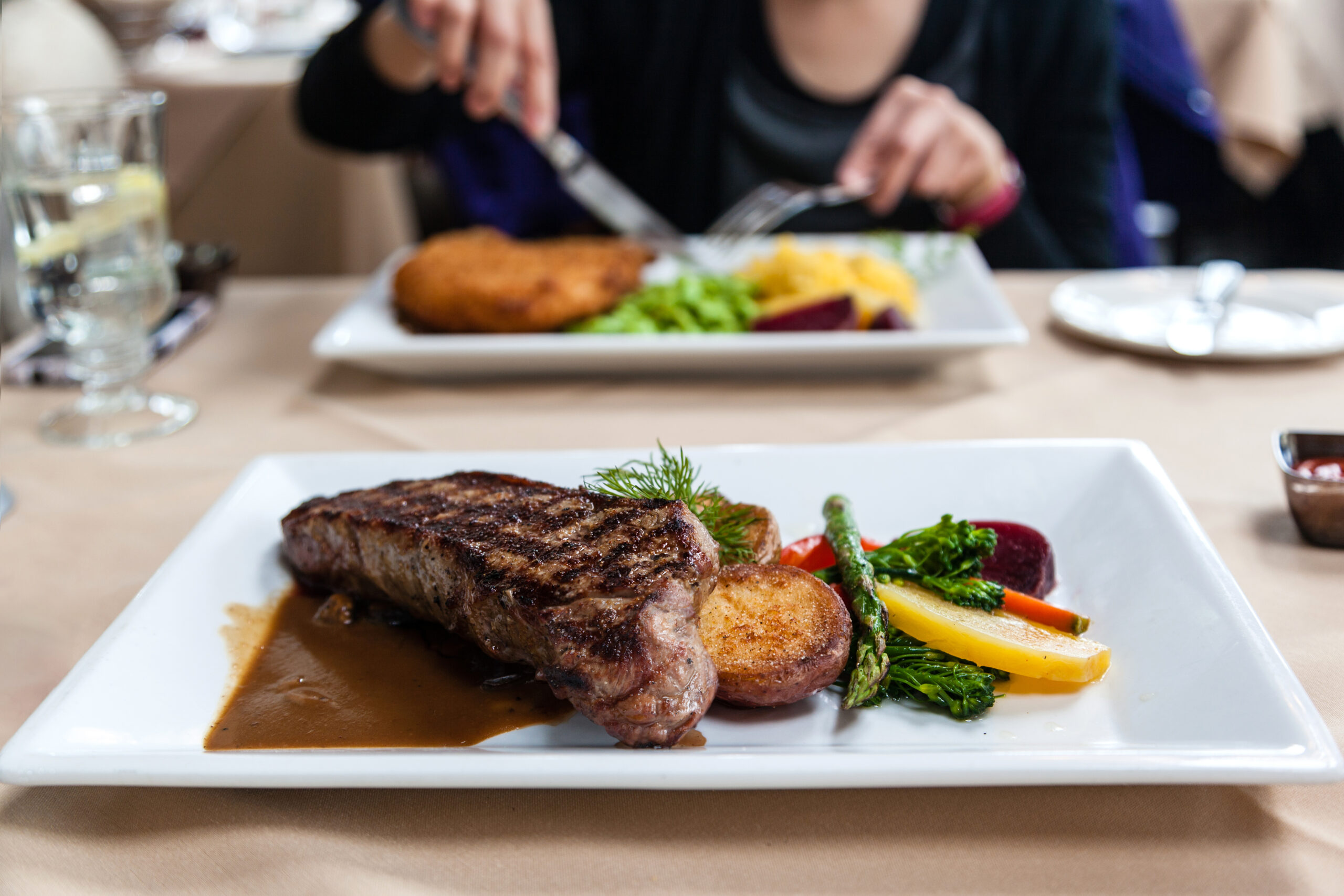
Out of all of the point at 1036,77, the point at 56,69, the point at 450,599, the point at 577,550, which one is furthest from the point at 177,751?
the point at 56,69

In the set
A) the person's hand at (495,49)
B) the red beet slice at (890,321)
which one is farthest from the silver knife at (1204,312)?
the person's hand at (495,49)

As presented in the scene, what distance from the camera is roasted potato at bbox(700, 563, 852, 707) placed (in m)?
1.07

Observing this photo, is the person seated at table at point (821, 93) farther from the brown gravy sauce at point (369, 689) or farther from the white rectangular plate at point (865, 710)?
the brown gravy sauce at point (369, 689)

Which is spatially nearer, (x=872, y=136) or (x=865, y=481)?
(x=865, y=481)

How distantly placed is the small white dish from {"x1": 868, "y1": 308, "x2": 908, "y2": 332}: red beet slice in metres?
0.41

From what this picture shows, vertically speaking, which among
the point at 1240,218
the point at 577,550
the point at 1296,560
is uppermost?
the point at 577,550

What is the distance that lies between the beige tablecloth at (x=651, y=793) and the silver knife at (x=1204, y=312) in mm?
72

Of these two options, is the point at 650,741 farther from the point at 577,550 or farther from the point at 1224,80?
the point at 1224,80

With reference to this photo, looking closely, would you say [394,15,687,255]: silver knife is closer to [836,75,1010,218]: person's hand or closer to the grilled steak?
[836,75,1010,218]: person's hand

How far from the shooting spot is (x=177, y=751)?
104 cm

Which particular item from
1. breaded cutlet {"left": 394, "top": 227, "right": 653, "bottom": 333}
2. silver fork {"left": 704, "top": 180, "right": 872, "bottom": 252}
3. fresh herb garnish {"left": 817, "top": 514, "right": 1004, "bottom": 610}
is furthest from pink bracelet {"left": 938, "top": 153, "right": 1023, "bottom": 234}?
fresh herb garnish {"left": 817, "top": 514, "right": 1004, "bottom": 610}

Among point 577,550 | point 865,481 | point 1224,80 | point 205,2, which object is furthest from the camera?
point 205,2

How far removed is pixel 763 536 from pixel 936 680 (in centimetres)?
28

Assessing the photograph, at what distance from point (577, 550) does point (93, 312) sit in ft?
4.27
